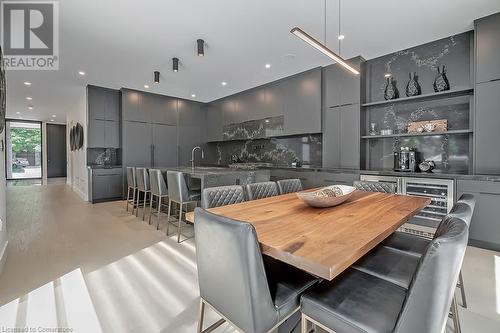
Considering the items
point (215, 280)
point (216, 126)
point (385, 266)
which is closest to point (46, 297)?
point (215, 280)

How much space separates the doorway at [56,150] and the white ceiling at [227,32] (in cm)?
703

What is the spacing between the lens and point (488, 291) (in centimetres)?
194

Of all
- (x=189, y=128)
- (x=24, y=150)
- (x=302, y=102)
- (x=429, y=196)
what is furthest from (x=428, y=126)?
(x=24, y=150)

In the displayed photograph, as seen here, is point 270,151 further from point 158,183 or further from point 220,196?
point 220,196

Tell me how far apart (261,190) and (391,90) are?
290 centimetres

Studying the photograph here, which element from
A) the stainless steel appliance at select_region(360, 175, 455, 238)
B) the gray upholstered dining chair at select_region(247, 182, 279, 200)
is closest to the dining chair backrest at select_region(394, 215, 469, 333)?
the gray upholstered dining chair at select_region(247, 182, 279, 200)

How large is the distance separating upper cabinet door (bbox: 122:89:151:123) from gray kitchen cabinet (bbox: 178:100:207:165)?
104 cm

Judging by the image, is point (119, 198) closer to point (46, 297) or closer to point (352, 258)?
point (46, 297)

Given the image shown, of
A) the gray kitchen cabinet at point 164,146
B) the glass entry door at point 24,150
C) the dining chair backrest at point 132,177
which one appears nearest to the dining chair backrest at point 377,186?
the dining chair backrest at point 132,177

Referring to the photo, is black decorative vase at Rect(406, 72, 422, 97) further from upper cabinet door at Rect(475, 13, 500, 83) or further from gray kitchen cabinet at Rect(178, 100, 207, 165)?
gray kitchen cabinet at Rect(178, 100, 207, 165)

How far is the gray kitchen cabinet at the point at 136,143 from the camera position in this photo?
5.83m

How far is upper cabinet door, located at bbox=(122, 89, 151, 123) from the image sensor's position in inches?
228

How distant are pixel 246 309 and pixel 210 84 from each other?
5.15 meters

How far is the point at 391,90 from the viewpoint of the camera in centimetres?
372
